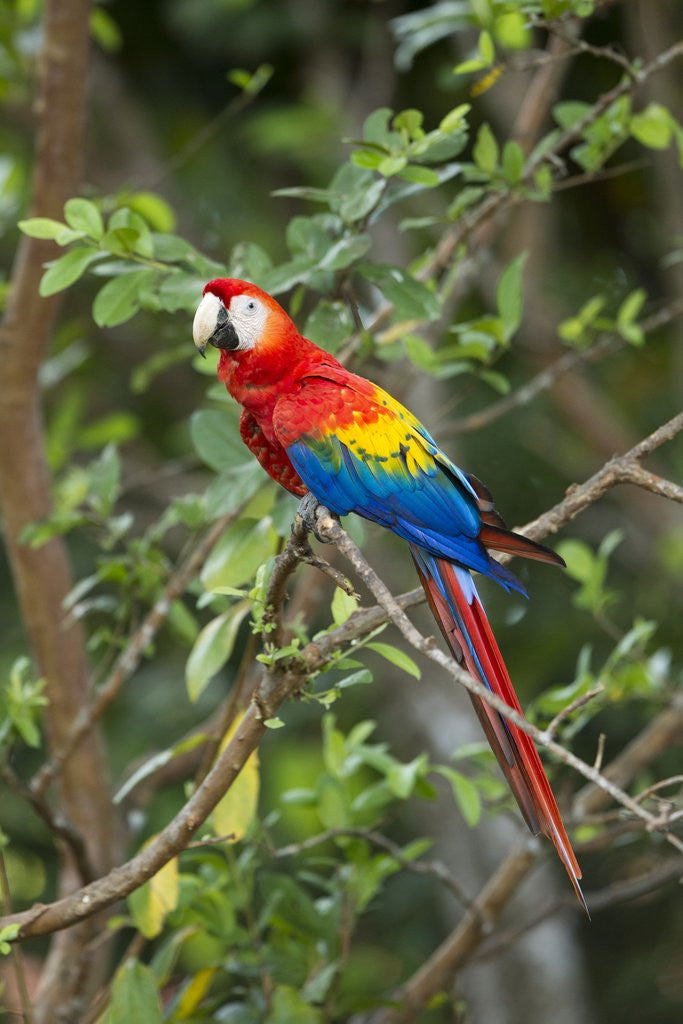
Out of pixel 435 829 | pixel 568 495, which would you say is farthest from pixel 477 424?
pixel 435 829

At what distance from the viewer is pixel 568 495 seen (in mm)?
1123

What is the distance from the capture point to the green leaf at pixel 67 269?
1282mm

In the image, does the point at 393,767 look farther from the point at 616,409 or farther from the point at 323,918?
the point at 616,409

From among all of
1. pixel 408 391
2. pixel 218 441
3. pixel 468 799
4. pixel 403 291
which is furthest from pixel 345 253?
pixel 408 391

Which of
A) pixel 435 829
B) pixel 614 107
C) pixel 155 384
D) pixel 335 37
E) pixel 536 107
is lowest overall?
pixel 435 829

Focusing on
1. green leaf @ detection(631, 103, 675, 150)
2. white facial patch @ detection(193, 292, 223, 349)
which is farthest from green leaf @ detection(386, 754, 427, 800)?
green leaf @ detection(631, 103, 675, 150)

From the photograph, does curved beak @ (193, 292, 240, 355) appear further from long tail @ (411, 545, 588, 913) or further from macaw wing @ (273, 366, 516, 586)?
long tail @ (411, 545, 588, 913)

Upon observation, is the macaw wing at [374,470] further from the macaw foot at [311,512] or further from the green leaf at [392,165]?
the green leaf at [392,165]

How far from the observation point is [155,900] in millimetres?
1362

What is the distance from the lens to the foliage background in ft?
9.36

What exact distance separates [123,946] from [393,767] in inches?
78.5

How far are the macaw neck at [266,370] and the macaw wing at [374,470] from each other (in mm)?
37

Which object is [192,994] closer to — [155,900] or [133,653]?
[155,900]

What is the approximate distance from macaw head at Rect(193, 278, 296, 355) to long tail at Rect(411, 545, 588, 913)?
11.4 inches
